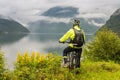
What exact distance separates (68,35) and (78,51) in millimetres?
1314

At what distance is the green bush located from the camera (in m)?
52.4

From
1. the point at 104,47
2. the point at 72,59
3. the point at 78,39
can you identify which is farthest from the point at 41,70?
the point at 104,47

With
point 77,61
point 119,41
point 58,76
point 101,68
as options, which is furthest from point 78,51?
point 119,41

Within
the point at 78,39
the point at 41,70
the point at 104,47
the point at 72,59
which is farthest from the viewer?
the point at 104,47

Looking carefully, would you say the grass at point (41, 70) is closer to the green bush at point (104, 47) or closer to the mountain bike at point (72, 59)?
the mountain bike at point (72, 59)

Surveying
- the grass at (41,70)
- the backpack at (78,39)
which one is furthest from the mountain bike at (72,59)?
the backpack at (78,39)

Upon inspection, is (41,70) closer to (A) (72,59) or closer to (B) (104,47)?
(A) (72,59)

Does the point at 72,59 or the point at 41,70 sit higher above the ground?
the point at 72,59

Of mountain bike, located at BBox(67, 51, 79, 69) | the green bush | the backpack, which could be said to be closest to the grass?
mountain bike, located at BBox(67, 51, 79, 69)

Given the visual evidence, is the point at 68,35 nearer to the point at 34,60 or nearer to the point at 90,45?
the point at 34,60

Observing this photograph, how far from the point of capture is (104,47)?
54.5m

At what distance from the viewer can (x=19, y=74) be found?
15.5 meters

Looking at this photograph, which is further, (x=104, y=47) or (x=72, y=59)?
(x=104, y=47)

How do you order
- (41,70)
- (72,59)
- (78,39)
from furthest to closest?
1. (72,59)
2. (78,39)
3. (41,70)
